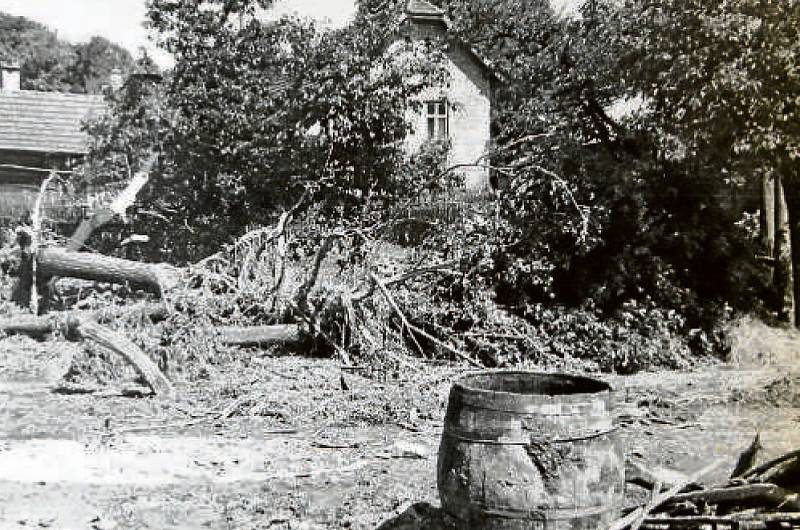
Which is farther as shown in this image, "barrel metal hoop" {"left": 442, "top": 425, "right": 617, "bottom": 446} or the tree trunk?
the tree trunk

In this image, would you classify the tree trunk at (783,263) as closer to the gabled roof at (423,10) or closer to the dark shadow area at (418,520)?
the dark shadow area at (418,520)

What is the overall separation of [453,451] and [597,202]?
9.18 meters

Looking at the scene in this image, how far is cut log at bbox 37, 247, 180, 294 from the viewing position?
13.0 m

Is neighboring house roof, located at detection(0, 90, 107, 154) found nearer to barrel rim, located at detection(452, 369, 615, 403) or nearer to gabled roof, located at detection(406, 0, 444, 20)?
gabled roof, located at detection(406, 0, 444, 20)

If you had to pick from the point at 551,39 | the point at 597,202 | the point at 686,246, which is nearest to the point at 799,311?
the point at 686,246

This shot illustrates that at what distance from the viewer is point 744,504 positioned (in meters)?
4.71

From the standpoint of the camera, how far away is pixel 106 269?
1378cm

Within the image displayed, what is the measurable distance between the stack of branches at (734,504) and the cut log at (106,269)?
928 centimetres

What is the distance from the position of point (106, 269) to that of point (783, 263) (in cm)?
1112

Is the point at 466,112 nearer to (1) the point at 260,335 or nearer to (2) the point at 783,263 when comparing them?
(2) the point at 783,263

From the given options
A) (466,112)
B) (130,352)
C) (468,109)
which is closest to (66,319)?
(130,352)

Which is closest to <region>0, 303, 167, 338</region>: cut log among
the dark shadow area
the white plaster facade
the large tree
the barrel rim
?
the large tree

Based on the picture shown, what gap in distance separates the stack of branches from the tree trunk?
9864 millimetres

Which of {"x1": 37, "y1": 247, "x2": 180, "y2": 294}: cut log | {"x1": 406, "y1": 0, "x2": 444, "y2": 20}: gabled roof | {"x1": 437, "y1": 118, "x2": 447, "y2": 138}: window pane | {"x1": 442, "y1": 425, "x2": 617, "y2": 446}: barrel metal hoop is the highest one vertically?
{"x1": 406, "y1": 0, "x2": 444, "y2": 20}: gabled roof
